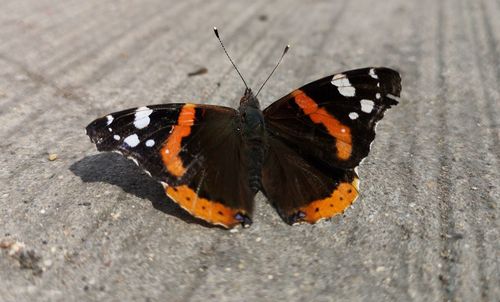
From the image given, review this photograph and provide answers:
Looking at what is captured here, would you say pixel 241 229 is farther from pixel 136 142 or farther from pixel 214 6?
pixel 214 6

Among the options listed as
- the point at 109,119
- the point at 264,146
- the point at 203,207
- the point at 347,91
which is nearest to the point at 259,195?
the point at 264,146

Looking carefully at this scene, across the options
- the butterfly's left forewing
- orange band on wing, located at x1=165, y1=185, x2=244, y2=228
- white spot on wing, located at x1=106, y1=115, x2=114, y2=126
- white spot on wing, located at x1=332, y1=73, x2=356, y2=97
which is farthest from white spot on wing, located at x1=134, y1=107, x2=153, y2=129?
white spot on wing, located at x1=332, y1=73, x2=356, y2=97

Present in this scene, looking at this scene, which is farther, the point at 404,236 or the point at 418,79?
the point at 418,79

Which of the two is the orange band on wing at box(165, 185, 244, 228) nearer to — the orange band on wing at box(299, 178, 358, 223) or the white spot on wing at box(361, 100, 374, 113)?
the orange band on wing at box(299, 178, 358, 223)

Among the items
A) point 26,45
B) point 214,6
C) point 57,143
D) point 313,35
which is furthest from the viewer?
point 214,6

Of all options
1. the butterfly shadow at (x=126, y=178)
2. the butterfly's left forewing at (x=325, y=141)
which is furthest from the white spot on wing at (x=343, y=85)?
the butterfly shadow at (x=126, y=178)

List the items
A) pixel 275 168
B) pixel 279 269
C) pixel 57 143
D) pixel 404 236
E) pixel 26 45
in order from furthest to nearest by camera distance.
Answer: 1. pixel 26 45
2. pixel 57 143
3. pixel 275 168
4. pixel 404 236
5. pixel 279 269

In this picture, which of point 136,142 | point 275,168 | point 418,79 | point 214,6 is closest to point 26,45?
point 214,6
